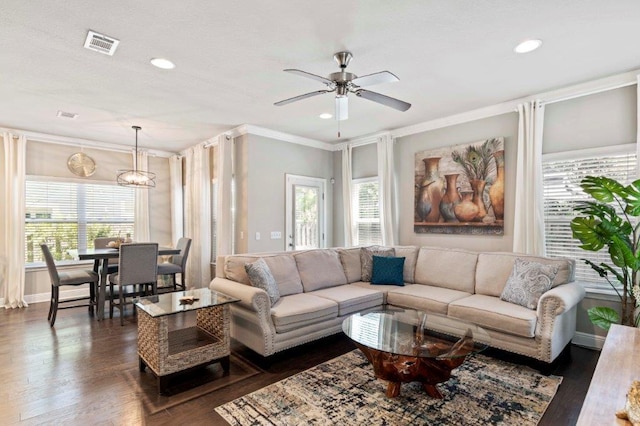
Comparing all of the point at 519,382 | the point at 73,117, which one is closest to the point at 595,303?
the point at 519,382

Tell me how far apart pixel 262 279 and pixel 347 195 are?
308 cm

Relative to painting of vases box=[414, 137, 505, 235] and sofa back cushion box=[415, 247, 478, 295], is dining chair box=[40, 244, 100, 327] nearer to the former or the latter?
sofa back cushion box=[415, 247, 478, 295]

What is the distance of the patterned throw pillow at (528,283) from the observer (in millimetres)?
3223

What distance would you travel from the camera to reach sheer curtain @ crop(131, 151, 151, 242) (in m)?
6.60

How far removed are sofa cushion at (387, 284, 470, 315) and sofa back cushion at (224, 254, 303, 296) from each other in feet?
3.76

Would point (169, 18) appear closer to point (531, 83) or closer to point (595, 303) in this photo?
point (531, 83)

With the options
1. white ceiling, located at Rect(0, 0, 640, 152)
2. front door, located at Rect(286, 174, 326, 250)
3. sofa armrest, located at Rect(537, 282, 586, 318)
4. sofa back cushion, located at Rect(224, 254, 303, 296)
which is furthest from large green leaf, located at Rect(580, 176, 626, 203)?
front door, located at Rect(286, 174, 326, 250)

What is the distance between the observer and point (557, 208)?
3855 millimetres

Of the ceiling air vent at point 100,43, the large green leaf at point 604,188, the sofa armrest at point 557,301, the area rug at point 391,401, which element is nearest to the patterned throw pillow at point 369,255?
the area rug at point 391,401

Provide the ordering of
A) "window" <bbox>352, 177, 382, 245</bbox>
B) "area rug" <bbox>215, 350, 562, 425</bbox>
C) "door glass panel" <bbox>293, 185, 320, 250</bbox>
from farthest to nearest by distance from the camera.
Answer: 1. "door glass panel" <bbox>293, 185, 320, 250</bbox>
2. "window" <bbox>352, 177, 382, 245</bbox>
3. "area rug" <bbox>215, 350, 562, 425</bbox>

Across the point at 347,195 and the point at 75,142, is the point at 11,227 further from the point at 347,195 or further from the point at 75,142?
the point at 347,195

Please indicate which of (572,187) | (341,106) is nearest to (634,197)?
(572,187)

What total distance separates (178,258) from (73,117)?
2.68 metres

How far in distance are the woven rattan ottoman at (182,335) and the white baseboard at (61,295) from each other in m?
3.93
